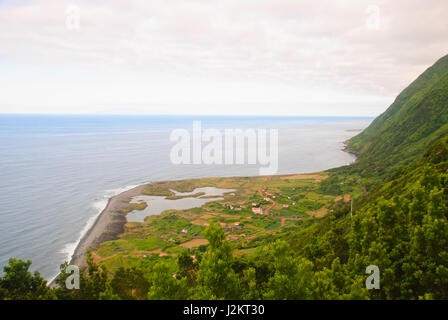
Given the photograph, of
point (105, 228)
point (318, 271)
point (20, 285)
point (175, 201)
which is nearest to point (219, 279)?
point (318, 271)

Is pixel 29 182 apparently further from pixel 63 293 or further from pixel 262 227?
pixel 63 293

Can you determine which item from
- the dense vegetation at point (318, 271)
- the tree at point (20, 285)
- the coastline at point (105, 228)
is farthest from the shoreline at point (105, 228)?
the dense vegetation at point (318, 271)

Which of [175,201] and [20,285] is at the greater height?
[20,285]

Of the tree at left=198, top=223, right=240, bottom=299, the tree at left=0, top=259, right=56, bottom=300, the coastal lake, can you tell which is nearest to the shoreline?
the coastal lake

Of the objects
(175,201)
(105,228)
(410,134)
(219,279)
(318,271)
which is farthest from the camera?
A: (410,134)

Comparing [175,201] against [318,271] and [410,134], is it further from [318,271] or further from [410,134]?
[410,134]

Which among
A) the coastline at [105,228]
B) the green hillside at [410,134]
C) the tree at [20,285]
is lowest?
the coastline at [105,228]

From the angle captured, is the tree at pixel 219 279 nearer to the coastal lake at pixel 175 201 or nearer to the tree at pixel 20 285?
the tree at pixel 20 285

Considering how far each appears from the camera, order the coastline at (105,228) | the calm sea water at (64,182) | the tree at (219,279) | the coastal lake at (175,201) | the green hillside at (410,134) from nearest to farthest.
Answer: the tree at (219,279)
the coastline at (105,228)
the calm sea water at (64,182)
the coastal lake at (175,201)
the green hillside at (410,134)

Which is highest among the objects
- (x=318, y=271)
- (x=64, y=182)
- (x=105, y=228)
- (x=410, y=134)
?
(x=410, y=134)

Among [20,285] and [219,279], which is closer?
[219,279]

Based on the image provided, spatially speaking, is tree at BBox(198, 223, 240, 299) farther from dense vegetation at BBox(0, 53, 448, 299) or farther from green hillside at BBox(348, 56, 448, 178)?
green hillside at BBox(348, 56, 448, 178)
